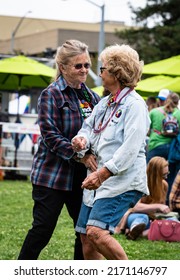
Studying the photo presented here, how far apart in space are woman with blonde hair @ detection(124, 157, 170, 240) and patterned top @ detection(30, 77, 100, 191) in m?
3.82

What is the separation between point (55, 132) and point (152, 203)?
4.63 meters

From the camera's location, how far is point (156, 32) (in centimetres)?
5253

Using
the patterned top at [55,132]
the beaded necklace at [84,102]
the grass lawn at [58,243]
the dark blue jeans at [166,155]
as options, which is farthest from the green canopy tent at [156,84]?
the patterned top at [55,132]

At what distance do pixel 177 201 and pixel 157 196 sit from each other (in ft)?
0.81

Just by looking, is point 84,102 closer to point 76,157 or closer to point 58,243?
point 76,157

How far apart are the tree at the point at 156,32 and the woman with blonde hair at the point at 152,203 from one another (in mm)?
39697

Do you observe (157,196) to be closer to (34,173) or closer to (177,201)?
(177,201)

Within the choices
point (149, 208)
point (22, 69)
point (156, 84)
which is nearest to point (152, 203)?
point (149, 208)

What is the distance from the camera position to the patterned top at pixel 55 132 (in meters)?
6.46

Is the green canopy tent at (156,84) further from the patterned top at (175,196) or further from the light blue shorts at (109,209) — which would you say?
the light blue shorts at (109,209)

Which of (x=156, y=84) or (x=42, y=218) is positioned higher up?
(x=42, y=218)

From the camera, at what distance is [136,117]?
18.9 ft

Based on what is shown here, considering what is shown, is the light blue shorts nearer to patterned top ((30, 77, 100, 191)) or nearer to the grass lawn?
patterned top ((30, 77, 100, 191))
